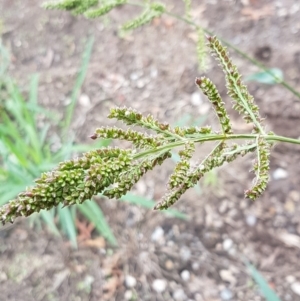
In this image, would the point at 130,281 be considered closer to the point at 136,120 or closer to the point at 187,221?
the point at 187,221

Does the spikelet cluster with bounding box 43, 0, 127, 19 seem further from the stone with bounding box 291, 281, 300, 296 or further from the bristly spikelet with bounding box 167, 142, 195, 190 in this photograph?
the stone with bounding box 291, 281, 300, 296

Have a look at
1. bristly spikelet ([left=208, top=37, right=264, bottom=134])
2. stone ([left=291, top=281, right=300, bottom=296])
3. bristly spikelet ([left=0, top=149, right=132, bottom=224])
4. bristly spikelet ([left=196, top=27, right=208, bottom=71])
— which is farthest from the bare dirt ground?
bristly spikelet ([left=0, top=149, right=132, bottom=224])

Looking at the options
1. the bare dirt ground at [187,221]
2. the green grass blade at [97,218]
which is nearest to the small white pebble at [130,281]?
the bare dirt ground at [187,221]

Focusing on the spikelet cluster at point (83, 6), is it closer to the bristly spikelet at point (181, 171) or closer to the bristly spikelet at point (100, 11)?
the bristly spikelet at point (100, 11)

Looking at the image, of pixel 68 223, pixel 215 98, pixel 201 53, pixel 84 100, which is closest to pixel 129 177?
pixel 215 98

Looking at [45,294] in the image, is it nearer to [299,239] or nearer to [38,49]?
[299,239]
